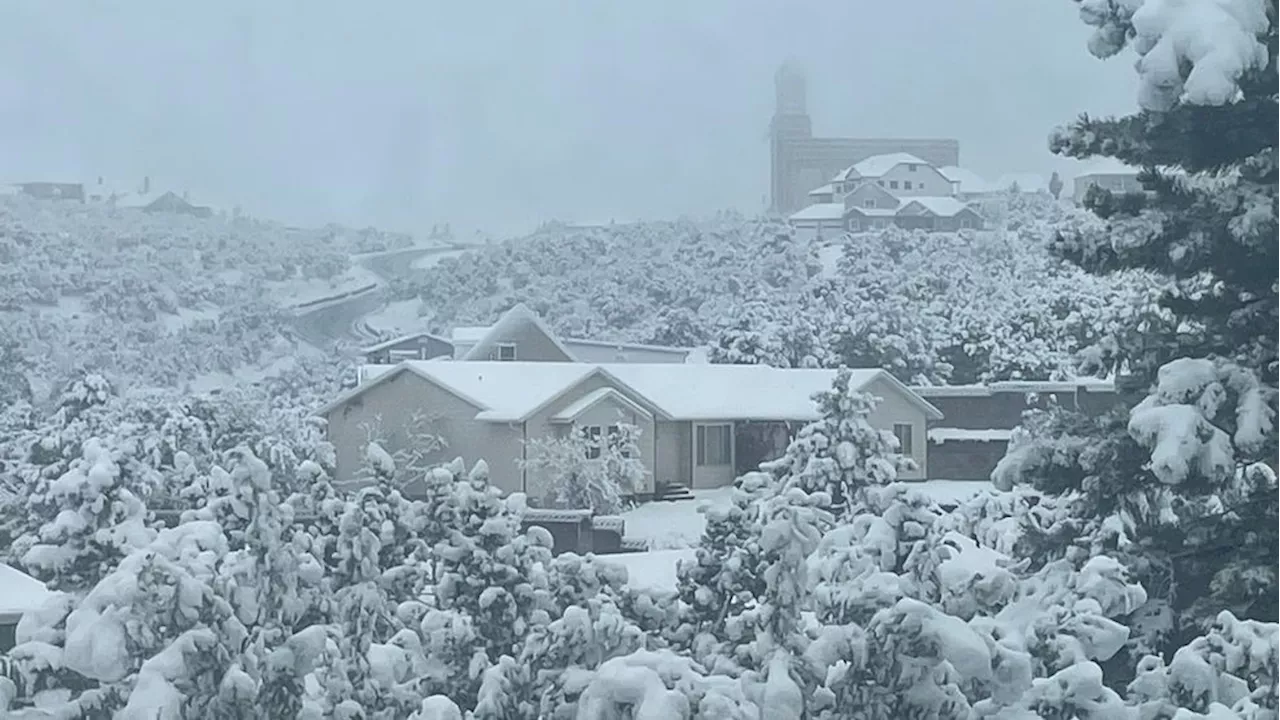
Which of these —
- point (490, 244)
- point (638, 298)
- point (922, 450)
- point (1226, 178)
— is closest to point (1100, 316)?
point (922, 450)

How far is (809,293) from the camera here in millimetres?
21250

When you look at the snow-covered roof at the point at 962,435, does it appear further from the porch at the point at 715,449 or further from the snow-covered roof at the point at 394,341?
the snow-covered roof at the point at 394,341

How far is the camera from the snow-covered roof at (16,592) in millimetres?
7113

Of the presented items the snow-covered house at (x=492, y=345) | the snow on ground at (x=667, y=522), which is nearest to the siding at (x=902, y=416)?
the snow on ground at (x=667, y=522)

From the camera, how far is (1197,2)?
389 cm

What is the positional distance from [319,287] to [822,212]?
31.4 ft

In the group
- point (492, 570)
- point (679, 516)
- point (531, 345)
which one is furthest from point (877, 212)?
point (492, 570)

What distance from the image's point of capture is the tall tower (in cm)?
2748

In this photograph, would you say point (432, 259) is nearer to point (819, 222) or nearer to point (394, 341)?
point (394, 341)

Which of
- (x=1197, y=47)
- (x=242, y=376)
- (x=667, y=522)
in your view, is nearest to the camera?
(x=1197, y=47)

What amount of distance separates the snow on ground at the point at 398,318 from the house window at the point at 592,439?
18.8 ft

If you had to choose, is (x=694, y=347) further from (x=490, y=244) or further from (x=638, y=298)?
(x=490, y=244)

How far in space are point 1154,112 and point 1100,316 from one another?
42.6ft

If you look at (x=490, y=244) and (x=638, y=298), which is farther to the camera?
(x=490, y=244)
